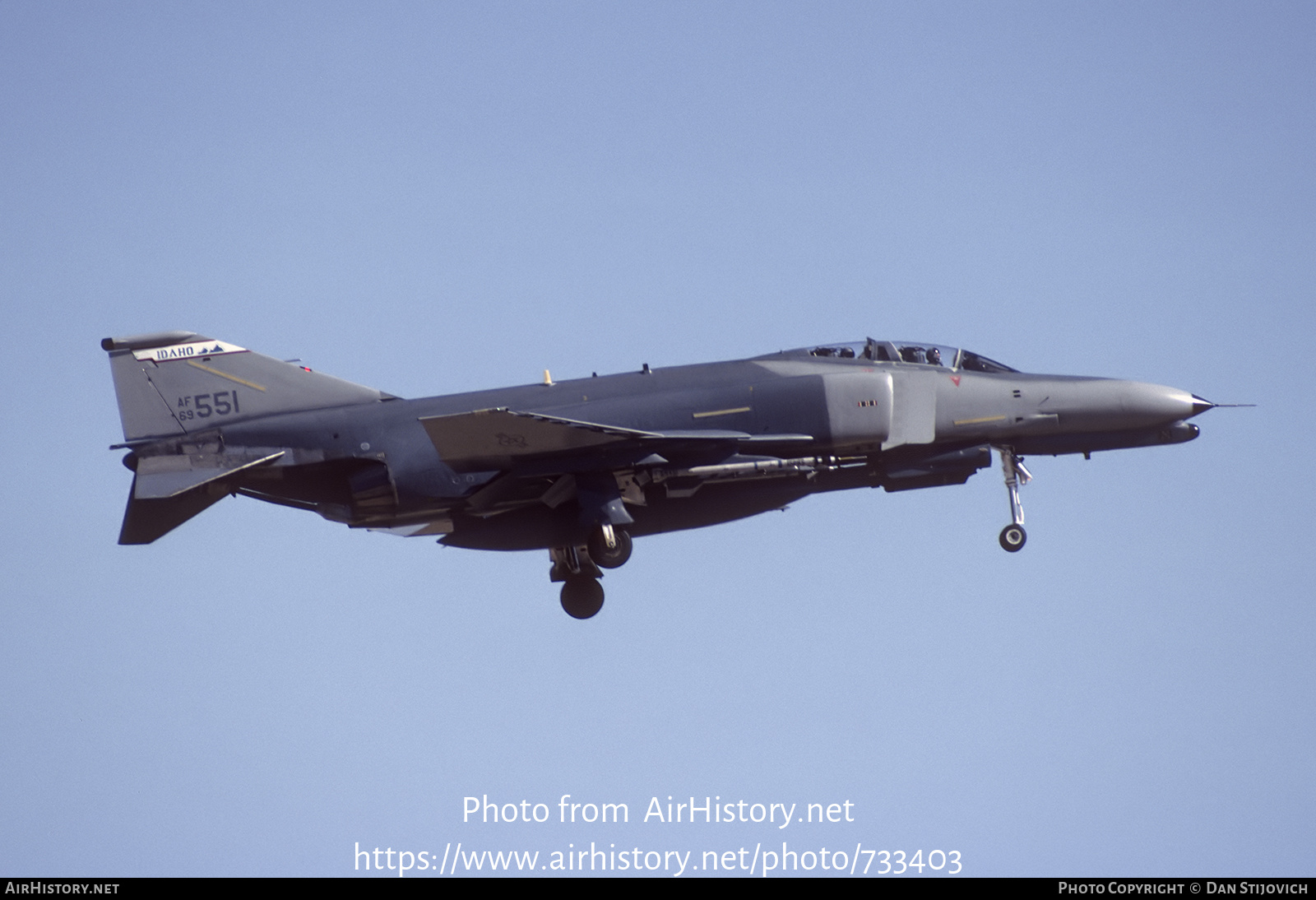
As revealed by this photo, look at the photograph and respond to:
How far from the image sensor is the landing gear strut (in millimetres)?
23219

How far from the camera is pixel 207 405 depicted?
22.4 meters

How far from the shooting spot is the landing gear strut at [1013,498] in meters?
23.2

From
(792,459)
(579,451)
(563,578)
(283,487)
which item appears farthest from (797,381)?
(283,487)

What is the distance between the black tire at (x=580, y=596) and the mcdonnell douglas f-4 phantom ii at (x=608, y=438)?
0.62 meters

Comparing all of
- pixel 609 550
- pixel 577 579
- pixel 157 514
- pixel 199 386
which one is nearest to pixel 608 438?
pixel 609 550

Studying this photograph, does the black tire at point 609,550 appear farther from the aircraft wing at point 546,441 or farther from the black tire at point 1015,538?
the black tire at point 1015,538

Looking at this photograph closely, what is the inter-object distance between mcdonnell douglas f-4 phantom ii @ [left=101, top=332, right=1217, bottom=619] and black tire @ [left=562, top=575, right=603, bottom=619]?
0.62 meters

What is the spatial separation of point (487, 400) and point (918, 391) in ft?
19.0

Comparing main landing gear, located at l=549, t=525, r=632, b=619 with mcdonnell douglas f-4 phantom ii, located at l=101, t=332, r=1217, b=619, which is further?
main landing gear, located at l=549, t=525, r=632, b=619

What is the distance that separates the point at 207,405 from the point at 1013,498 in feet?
36.3

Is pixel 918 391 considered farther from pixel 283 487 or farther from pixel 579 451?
pixel 283 487

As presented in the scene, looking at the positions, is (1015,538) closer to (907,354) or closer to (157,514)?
(907,354)

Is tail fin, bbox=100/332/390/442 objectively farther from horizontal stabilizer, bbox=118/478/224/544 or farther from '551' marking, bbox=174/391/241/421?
horizontal stabilizer, bbox=118/478/224/544

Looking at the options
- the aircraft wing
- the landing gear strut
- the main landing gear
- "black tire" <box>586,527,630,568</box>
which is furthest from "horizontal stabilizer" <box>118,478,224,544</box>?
the landing gear strut
